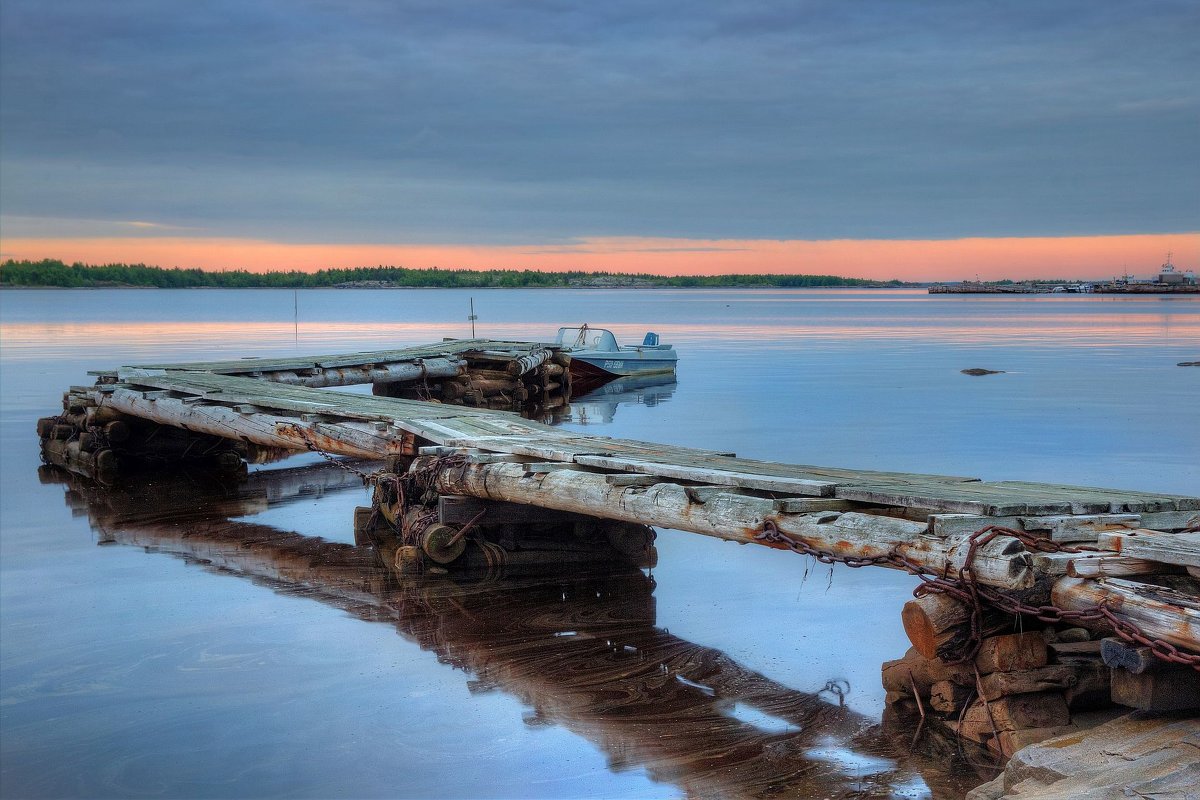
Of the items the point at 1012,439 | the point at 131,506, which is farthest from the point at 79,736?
the point at 1012,439

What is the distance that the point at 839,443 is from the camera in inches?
882

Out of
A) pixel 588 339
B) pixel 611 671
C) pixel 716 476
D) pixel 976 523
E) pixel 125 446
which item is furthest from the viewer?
pixel 588 339

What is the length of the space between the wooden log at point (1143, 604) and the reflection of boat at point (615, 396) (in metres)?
20.8

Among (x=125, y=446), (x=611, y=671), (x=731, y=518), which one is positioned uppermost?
(x=731, y=518)

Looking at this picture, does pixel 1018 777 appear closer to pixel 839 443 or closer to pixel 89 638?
pixel 89 638

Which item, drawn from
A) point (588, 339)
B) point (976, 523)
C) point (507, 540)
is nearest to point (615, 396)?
point (588, 339)

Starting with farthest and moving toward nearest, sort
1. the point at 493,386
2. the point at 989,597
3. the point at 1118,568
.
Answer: the point at 493,386 < the point at 989,597 < the point at 1118,568

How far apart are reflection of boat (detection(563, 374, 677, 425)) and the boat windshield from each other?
1198mm

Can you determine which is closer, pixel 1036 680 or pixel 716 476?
pixel 1036 680

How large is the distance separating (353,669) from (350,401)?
25.4 ft

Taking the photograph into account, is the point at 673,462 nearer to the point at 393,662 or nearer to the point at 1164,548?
the point at 393,662

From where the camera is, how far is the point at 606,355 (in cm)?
3619

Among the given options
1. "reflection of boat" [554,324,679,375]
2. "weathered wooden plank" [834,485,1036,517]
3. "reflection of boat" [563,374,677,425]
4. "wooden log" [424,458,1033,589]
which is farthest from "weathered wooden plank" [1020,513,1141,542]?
"reflection of boat" [554,324,679,375]

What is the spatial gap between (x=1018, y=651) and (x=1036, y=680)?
0.18 meters
